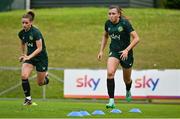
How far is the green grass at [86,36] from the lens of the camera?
35062 millimetres

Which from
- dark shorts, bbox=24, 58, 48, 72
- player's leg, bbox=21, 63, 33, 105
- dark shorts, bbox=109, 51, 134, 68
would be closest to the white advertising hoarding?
dark shorts, bbox=24, 58, 48, 72

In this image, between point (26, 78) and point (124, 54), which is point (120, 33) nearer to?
point (124, 54)

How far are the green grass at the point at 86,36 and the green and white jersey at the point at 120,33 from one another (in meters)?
19.4

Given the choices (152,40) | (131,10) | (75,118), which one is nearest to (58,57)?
(152,40)

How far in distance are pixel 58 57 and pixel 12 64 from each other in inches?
114

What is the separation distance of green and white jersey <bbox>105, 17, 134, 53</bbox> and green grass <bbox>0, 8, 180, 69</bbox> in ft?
63.7

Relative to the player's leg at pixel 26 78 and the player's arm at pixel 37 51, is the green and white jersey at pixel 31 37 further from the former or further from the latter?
the player's leg at pixel 26 78

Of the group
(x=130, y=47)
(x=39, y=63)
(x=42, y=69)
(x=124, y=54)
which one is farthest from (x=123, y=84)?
(x=124, y=54)

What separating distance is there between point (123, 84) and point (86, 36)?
51.4ft

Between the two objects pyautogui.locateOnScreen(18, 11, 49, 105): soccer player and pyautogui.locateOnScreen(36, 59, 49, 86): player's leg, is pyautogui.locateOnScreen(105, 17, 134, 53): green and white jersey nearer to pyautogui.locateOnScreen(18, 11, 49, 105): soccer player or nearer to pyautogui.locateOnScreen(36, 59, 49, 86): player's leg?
pyautogui.locateOnScreen(18, 11, 49, 105): soccer player

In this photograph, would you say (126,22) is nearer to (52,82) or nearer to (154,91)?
(154,91)

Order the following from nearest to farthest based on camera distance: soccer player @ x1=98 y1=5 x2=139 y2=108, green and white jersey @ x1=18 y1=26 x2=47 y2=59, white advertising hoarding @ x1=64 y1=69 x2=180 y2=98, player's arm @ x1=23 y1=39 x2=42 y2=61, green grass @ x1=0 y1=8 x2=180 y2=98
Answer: soccer player @ x1=98 y1=5 x2=139 y2=108 < player's arm @ x1=23 y1=39 x2=42 y2=61 < green and white jersey @ x1=18 y1=26 x2=47 y2=59 < white advertising hoarding @ x1=64 y1=69 x2=180 y2=98 < green grass @ x1=0 y1=8 x2=180 y2=98

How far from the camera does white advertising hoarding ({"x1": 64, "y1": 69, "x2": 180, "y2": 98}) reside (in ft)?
77.9

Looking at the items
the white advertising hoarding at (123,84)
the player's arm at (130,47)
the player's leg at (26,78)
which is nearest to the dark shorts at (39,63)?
the player's leg at (26,78)
